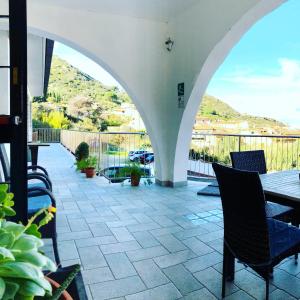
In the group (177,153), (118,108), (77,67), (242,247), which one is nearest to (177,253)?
(242,247)

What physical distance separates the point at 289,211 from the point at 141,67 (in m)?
3.47

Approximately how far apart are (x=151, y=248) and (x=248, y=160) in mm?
1200

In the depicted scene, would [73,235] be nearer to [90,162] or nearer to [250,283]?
[250,283]

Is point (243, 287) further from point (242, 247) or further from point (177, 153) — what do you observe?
point (177, 153)

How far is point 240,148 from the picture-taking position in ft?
18.5

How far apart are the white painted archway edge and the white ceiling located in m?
0.92

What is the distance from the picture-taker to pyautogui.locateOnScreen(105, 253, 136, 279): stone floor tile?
2.18 metres

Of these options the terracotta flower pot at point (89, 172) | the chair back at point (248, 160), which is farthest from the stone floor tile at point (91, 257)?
the terracotta flower pot at point (89, 172)

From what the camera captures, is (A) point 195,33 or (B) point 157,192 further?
(B) point 157,192

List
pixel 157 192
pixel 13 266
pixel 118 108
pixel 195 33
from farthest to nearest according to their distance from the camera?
pixel 118 108
pixel 157 192
pixel 195 33
pixel 13 266

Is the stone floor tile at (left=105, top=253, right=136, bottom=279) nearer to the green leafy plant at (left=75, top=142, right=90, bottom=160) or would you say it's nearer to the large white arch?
the large white arch

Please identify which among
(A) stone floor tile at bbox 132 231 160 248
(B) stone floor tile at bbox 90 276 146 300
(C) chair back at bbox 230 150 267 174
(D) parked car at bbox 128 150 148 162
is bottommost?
(B) stone floor tile at bbox 90 276 146 300

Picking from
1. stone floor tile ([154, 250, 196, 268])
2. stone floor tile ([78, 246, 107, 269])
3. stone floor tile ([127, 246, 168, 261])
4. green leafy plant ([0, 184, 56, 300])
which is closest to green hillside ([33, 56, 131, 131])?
stone floor tile ([78, 246, 107, 269])

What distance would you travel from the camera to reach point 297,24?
10.6m
